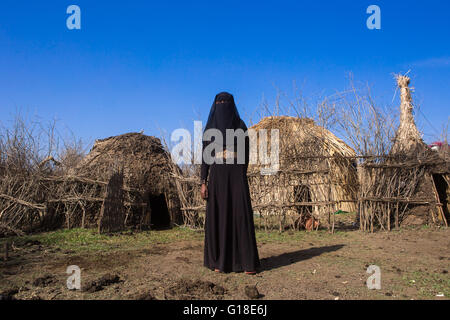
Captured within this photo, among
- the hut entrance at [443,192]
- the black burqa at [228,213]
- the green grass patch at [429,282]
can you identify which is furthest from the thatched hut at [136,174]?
the hut entrance at [443,192]

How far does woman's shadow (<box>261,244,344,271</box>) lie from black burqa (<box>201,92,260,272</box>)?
0.46 m

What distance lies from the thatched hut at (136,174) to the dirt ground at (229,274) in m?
1.55

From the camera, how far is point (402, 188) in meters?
8.19

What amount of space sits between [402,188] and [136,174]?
274 inches

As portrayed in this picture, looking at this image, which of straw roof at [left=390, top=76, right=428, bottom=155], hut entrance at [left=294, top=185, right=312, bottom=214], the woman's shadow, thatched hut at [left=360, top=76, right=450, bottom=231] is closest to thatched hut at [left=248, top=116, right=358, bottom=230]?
hut entrance at [left=294, top=185, right=312, bottom=214]

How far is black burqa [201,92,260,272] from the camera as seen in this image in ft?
13.5

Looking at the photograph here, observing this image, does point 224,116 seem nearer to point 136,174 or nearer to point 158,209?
point 136,174

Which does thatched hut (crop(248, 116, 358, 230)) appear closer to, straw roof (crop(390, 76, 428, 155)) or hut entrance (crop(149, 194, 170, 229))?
straw roof (crop(390, 76, 428, 155))

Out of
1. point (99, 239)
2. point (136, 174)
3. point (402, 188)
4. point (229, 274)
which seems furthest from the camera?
point (136, 174)

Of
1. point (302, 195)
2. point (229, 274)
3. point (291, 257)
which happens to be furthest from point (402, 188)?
point (229, 274)

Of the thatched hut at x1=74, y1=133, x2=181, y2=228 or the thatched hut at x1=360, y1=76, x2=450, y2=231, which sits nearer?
the thatched hut at x1=360, y1=76, x2=450, y2=231

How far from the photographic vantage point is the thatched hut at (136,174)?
8523 millimetres

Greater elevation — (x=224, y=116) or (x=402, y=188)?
(x=224, y=116)
